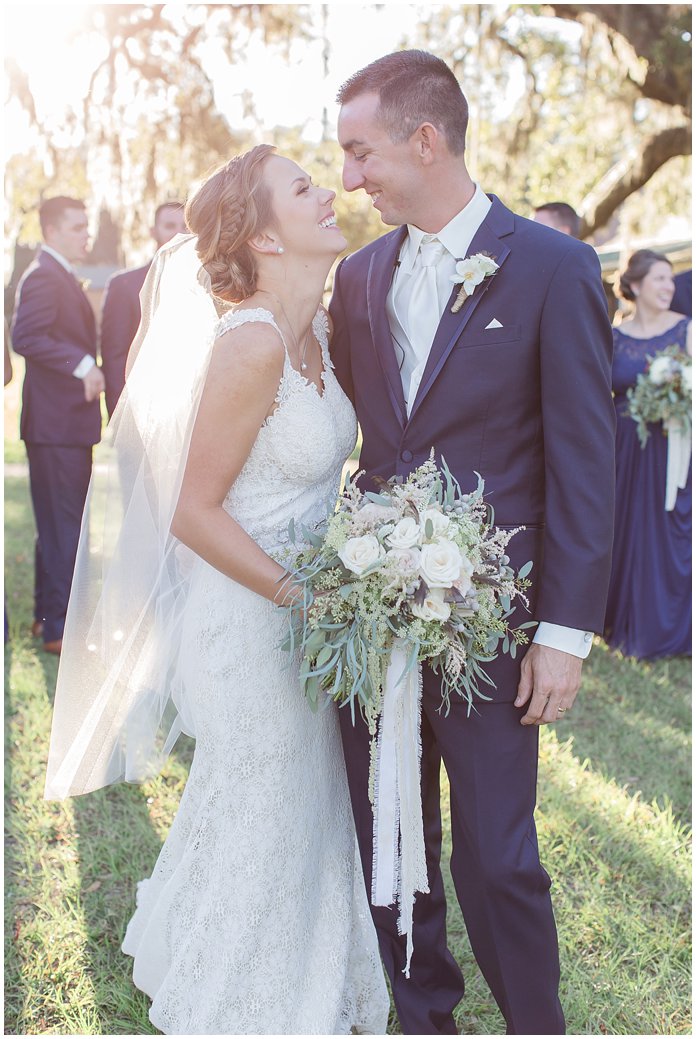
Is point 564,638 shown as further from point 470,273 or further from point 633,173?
point 633,173

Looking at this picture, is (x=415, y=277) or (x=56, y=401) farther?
(x=56, y=401)

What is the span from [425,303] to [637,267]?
462 cm

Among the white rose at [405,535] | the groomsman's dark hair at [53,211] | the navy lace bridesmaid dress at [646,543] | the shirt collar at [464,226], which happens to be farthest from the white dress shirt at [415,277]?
the groomsman's dark hair at [53,211]

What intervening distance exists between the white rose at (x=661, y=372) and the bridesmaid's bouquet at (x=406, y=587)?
4.40 meters

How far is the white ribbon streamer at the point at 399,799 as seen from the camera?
2492 millimetres

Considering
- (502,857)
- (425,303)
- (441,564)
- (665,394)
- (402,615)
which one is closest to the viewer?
(441,564)

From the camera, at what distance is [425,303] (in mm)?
2689

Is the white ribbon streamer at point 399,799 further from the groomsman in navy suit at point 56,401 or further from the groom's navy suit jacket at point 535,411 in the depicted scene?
the groomsman in navy suit at point 56,401

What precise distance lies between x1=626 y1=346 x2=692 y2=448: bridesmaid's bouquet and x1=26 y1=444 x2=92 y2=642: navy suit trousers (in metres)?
3.76

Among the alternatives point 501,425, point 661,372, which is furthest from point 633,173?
point 501,425

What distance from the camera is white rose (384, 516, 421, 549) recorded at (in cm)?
217

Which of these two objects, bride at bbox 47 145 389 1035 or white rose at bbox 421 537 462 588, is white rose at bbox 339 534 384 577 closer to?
white rose at bbox 421 537 462 588

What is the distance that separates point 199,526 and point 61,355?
4.11 meters

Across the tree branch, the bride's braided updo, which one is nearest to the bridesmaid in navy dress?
the bride's braided updo
